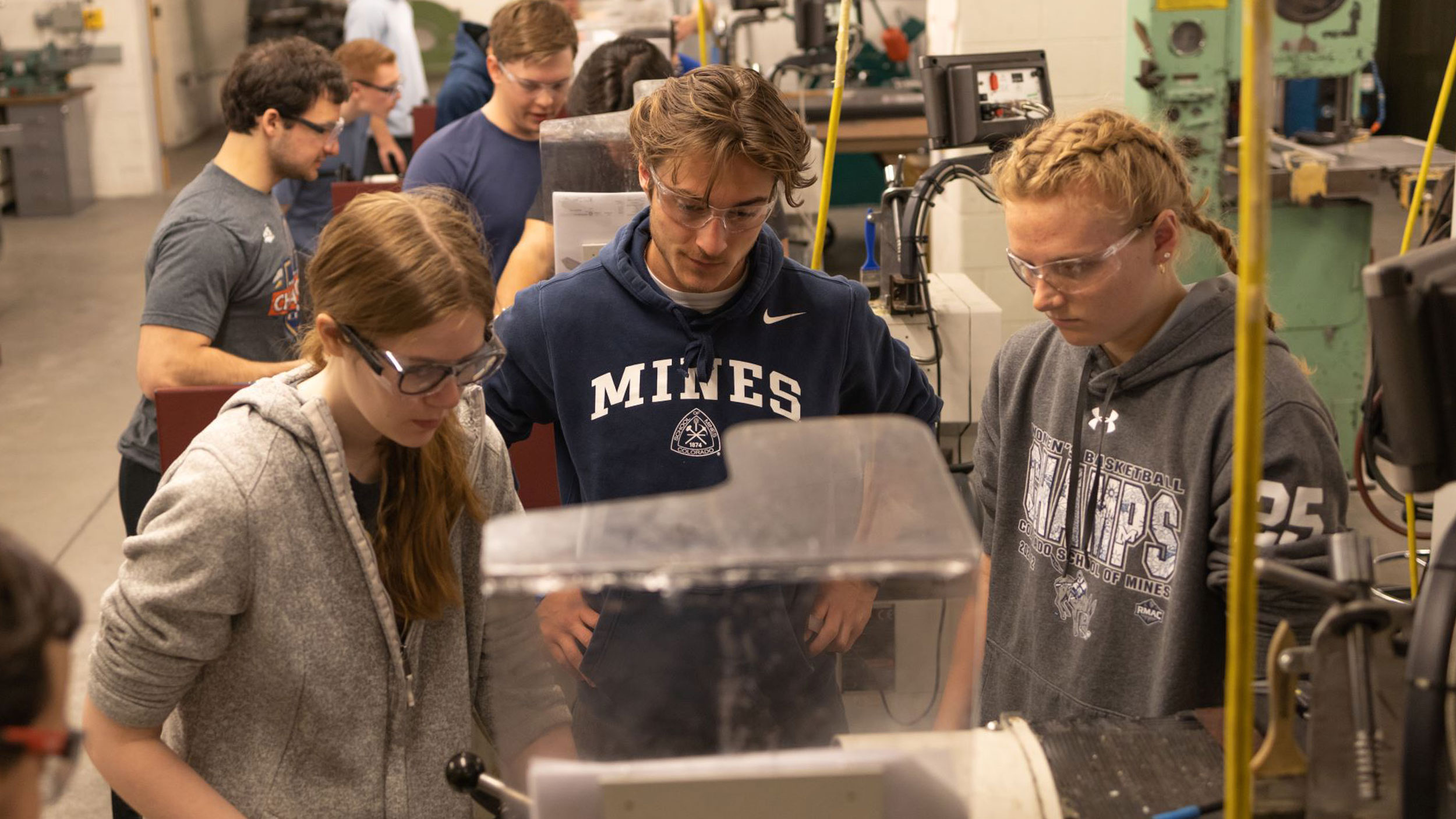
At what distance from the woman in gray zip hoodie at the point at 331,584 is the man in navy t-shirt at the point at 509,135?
161 cm

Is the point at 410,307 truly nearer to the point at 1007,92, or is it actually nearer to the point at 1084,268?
the point at 1084,268

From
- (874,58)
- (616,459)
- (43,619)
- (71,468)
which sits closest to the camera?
(43,619)

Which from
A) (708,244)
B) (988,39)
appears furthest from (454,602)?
(988,39)

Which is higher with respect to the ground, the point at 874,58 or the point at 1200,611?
the point at 874,58

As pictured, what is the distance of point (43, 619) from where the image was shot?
71 centimetres

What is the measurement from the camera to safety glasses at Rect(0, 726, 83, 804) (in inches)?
26.6

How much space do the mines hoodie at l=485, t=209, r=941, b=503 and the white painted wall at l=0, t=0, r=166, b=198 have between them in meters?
8.35

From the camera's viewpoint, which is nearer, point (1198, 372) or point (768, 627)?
point (768, 627)

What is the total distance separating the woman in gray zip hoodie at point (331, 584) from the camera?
3.62ft

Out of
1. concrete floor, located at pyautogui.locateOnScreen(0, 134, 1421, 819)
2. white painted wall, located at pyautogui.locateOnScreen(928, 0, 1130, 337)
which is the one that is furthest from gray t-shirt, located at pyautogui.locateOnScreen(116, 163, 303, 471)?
white painted wall, located at pyautogui.locateOnScreen(928, 0, 1130, 337)

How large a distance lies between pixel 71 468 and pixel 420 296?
13.5 ft

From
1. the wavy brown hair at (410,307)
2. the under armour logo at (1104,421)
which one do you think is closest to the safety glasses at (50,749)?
the wavy brown hair at (410,307)

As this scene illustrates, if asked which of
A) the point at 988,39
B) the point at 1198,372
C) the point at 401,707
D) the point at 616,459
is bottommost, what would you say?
the point at 401,707

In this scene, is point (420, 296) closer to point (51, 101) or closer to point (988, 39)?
point (988, 39)
